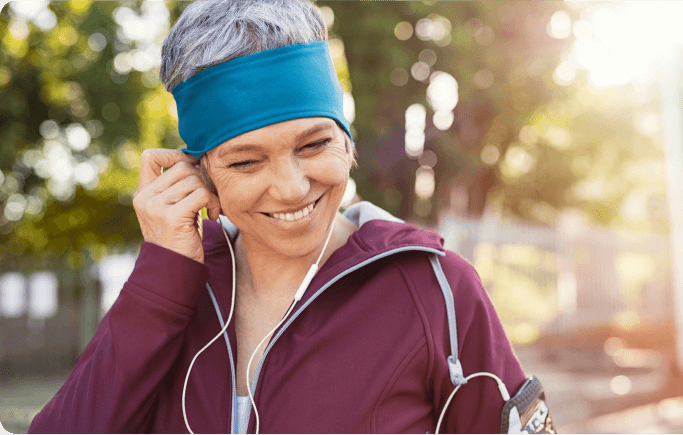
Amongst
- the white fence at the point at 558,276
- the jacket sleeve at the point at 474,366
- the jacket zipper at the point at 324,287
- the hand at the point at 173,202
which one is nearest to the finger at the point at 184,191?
the hand at the point at 173,202

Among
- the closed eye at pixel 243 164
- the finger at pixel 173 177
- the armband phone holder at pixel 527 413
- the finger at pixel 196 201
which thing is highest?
the closed eye at pixel 243 164

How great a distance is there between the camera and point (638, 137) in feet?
50.6

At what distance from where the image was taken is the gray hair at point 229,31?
174cm

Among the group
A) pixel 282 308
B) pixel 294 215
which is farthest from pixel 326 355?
pixel 294 215

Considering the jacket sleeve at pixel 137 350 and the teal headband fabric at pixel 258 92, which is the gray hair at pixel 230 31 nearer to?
the teal headband fabric at pixel 258 92

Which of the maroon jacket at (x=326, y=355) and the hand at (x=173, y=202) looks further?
the hand at (x=173, y=202)

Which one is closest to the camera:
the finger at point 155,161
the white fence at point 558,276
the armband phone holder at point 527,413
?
the armband phone holder at point 527,413

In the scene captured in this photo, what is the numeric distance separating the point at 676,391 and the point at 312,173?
29.5 feet

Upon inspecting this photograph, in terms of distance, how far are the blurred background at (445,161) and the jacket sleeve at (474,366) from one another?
4.04 meters

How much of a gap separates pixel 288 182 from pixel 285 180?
1cm

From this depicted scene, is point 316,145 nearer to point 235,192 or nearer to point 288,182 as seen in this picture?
point 288,182

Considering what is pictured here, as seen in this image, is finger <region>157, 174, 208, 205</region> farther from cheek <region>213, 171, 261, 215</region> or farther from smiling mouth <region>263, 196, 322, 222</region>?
smiling mouth <region>263, 196, 322, 222</region>

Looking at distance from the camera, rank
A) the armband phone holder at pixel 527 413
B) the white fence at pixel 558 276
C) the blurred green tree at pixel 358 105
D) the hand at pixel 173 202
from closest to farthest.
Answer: the armband phone holder at pixel 527 413 → the hand at pixel 173 202 → the blurred green tree at pixel 358 105 → the white fence at pixel 558 276

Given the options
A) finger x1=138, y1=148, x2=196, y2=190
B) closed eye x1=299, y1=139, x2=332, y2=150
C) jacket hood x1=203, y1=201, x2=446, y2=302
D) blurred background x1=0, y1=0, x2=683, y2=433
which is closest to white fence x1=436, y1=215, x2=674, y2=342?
blurred background x1=0, y1=0, x2=683, y2=433
